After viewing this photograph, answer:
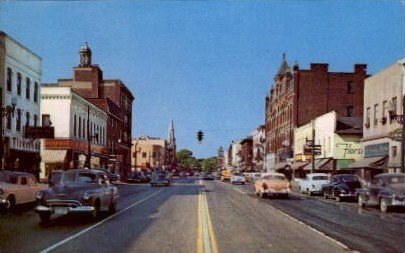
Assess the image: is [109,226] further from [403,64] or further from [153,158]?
[153,158]

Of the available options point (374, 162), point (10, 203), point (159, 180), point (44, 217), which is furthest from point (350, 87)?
point (44, 217)

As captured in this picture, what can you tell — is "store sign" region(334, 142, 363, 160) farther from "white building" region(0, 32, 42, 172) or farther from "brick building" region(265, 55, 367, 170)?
"white building" region(0, 32, 42, 172)

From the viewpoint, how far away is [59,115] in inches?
2223

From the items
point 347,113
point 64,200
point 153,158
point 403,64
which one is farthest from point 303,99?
point 153,158

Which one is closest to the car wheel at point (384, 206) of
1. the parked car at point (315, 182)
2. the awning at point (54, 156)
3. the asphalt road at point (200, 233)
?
the asphalt road at point (200, 233)

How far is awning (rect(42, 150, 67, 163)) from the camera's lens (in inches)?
2190

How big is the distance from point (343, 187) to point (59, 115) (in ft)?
105

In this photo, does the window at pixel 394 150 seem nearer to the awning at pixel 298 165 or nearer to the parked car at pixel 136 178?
the awning at pixel 298 165

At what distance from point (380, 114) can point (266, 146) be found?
67497 mm

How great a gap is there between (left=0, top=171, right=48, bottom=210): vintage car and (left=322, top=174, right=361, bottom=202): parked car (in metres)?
17.9

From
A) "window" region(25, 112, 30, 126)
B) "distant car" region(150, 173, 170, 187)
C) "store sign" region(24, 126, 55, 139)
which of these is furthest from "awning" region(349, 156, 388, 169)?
"window" region(25, 112, 30, 126)

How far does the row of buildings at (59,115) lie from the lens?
131 feet

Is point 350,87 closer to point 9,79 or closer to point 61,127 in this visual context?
point 61,127

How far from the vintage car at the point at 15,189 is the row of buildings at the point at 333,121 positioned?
2062 cm
